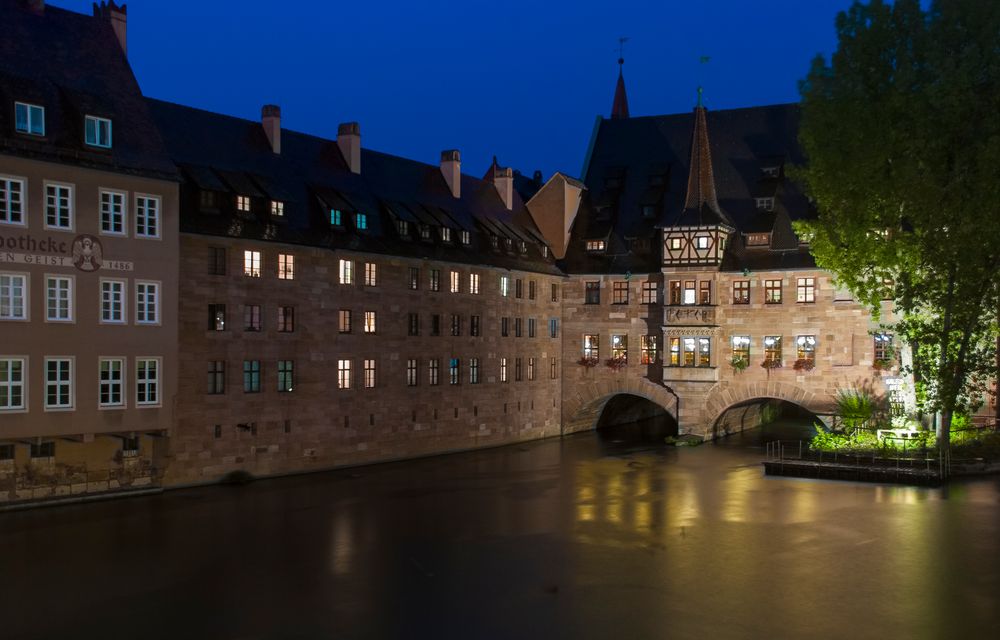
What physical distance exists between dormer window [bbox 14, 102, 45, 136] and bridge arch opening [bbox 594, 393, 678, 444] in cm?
3282

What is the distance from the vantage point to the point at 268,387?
121 ft

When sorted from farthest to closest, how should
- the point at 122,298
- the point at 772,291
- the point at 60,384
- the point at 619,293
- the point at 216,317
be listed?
the point at 619,293 < the point at 772,291 < the point at 216,317 < the point at 122,298 < the point at 60,384

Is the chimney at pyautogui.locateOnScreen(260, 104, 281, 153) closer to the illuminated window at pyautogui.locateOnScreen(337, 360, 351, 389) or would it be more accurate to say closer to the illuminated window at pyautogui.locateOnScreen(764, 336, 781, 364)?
the illuminated window at pyautogui.locateOnScreen(337, 360, 351, 389)

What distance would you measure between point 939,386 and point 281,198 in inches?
1038

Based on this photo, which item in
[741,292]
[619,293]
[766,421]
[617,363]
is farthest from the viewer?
[766,421]

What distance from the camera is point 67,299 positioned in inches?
1196

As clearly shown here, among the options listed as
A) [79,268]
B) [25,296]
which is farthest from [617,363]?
[25,296]

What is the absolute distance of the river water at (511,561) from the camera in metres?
18.8

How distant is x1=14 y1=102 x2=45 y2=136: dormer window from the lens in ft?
96.8

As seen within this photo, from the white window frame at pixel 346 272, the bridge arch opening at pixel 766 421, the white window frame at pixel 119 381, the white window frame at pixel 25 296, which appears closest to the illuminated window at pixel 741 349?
the bridge arch opening at pixel 766 421

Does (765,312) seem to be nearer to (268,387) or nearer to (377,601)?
(268,387)

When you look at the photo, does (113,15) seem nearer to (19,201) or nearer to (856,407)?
(19,201)

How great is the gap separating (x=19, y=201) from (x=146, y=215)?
4.16 metres

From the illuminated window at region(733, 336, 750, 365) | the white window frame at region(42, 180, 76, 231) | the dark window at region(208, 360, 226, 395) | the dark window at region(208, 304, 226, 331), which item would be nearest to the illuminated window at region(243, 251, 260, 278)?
the dark window at region(208, 304, 226, 331)
